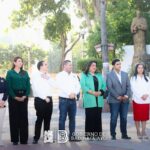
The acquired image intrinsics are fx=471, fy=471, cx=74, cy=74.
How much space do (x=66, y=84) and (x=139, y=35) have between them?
42.4 ft

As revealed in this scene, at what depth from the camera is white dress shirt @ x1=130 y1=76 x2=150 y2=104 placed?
378 inches

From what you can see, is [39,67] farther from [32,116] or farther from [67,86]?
[32,116]

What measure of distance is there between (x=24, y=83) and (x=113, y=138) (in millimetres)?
2161

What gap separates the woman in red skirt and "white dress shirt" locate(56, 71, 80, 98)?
1255 mm

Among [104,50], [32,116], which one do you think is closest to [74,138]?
[32,116]

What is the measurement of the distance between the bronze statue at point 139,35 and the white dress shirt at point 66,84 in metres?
12.2

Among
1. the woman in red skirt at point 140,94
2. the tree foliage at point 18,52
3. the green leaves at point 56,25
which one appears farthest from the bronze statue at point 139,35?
the tree foliage at point 18,52

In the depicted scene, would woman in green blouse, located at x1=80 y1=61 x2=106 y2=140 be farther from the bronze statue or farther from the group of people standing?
the bronze statue

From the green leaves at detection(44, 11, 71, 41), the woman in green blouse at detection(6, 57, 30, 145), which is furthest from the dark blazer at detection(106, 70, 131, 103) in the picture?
the green leaves at detection(44, 11, 71, 41)

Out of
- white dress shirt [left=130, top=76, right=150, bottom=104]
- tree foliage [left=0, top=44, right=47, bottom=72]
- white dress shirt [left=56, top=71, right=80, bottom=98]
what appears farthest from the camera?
tree foliage [left=0, top=44, right=47, bottom=72]

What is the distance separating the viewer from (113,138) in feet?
31.2

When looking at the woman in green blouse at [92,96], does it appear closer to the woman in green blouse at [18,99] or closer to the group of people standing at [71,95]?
the group of people standing at [71,95]

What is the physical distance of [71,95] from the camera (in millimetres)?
9086

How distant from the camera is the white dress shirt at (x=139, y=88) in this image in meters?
9.59
